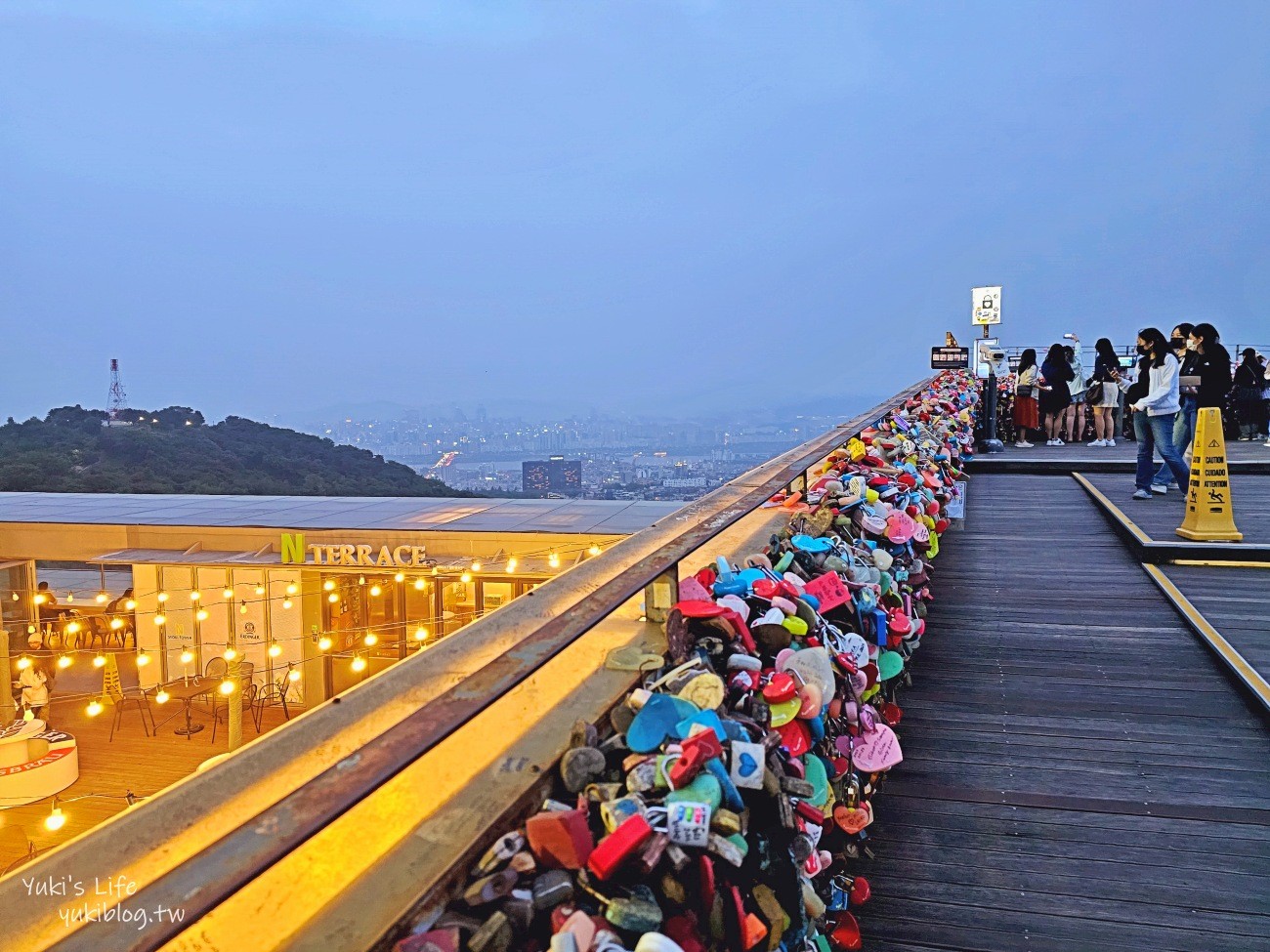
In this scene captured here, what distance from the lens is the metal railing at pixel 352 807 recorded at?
659mm

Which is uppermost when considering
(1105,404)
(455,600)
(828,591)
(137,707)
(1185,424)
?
(1105,404)

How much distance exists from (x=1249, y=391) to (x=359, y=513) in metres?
12.8

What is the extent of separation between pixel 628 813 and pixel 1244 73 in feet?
443

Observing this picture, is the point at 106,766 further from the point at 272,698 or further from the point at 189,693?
the point at 272,698

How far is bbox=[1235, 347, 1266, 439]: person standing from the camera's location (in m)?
10.7

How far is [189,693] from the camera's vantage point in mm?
11297

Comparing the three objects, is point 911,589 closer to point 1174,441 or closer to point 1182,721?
point 1182,721

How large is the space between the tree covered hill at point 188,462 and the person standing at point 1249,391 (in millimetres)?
14240

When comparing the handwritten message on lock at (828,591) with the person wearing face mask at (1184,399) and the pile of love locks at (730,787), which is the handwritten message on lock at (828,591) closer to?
the pile of love locks at (730,787)

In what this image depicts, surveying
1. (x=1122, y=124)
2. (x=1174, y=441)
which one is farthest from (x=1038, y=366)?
(x=1122, y=124)

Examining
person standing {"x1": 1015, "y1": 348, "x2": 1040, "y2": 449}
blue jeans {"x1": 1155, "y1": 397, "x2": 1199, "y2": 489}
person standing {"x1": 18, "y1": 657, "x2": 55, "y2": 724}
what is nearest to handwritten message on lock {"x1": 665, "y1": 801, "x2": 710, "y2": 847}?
blue jeans {"x1": 1155, "y1": 397, "x2": 1199, "y2": 489}

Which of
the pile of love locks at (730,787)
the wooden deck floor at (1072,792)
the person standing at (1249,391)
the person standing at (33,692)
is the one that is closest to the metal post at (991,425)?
the person standing at (1249,391)

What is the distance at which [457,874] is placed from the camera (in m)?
0.95

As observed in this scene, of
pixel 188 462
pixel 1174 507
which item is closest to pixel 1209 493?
pixel 1174 507
